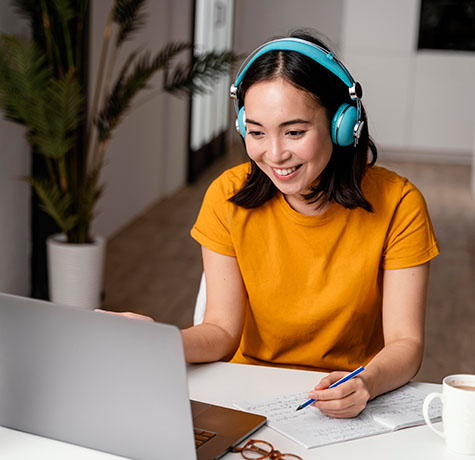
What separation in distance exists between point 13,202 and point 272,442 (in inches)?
97.6

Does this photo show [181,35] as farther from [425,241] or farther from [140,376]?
[140,376]

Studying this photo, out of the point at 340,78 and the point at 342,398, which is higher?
the point at 340,78

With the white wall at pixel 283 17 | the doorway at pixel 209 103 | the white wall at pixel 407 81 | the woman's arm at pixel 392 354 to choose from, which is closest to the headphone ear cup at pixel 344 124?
the woman's arm at pixel 392 354

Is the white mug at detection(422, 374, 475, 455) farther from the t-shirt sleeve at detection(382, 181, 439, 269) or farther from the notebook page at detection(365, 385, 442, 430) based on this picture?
the t-shirt sleeve at detection(382, 181, 439, 269)

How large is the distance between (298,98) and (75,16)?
6.87 feet

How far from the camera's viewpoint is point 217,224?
5.19ft

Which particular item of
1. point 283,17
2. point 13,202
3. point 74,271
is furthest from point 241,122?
point 283,17

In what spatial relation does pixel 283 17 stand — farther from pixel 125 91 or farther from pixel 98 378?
pixel 98 378

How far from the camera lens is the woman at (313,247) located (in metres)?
1.41

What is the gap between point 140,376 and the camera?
977 mm

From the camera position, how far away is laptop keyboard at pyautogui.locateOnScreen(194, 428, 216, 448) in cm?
111

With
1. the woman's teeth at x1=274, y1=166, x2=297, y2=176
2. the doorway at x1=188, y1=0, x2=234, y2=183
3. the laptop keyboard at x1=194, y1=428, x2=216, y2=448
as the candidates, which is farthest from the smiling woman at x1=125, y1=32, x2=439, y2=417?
the doorway at x1=188, y1=0, x2=234, y2=183

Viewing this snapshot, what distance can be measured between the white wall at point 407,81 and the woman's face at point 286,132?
6.11 meters

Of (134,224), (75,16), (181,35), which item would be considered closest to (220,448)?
(75,16)
